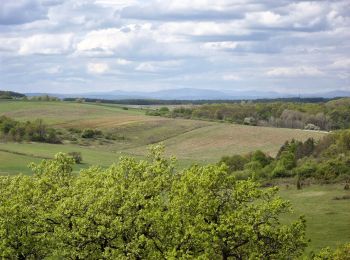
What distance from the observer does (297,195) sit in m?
94.8

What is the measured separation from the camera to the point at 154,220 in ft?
109

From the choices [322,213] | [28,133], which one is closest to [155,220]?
[322,213]

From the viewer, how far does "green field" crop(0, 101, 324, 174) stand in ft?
403

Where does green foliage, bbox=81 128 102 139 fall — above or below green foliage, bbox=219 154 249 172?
above

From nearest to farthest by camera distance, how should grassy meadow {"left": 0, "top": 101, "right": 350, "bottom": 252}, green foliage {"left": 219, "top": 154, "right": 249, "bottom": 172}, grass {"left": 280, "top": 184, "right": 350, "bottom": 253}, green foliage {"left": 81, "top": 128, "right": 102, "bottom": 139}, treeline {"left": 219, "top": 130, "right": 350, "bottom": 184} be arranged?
1. grass {"left": 280, "top": 184, "right": 350, "bottom": 253}
2. grassy meadow {"left": 0, "top": 101, "right": 350, "bottom": 252}
3. treeline {"left": 219, "top": 130, "right": 350, "bottom": 184}
4. green foliage {"left": 219, "top": 154, "right": 249, "bottom": 172}
5. green foliage {"left": 81, "top": 128, "right": 102, "bottom": 139}

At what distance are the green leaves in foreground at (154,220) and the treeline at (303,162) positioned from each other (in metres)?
60.7

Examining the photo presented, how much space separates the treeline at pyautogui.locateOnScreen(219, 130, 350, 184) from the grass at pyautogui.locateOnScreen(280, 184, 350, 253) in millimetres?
4549

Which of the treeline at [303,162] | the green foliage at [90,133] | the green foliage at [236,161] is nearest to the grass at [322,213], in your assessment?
the treeline at [303,162]

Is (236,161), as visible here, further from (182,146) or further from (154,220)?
(154,220)

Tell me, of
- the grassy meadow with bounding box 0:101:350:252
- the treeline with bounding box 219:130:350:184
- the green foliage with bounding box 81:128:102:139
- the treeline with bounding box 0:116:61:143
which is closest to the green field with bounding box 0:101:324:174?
the grassy meadow with bounding box 0:101:350:252

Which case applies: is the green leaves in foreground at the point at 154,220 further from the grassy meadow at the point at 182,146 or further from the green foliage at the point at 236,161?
the green foliage at the point at 236,161

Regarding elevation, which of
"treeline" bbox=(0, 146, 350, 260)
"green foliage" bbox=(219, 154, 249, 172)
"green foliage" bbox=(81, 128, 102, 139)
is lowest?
"green foliage" bbox=(219, 154, 249, 172)

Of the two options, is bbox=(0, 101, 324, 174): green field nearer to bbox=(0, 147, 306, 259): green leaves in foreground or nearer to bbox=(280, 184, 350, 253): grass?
bbox=(280, 184, 350, 253): grass

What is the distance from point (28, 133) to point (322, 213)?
291 ft
